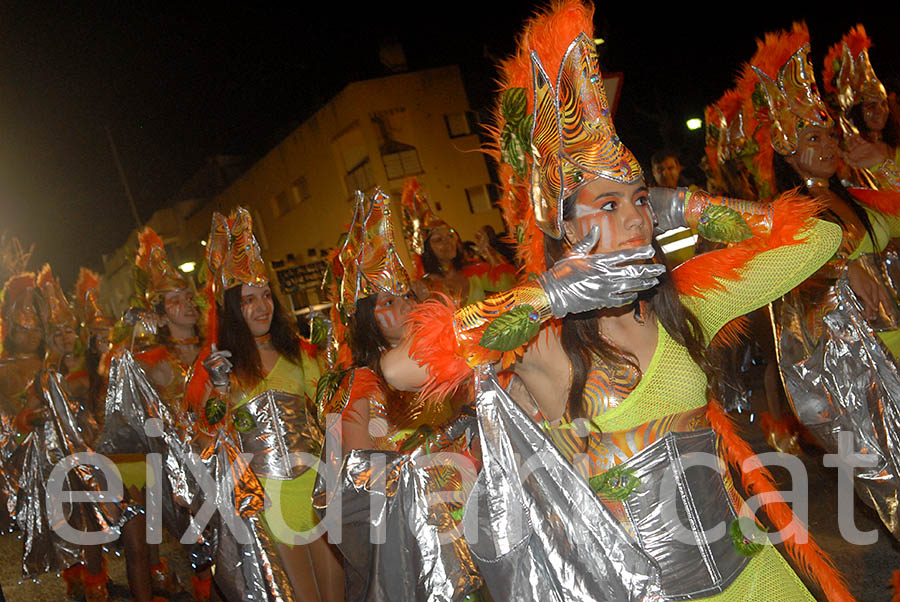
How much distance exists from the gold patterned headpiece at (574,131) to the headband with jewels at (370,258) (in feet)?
6.48

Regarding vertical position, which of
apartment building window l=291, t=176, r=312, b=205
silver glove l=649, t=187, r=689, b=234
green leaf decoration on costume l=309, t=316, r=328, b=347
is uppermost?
apartment building window l=291, t=176, r=312, b=205

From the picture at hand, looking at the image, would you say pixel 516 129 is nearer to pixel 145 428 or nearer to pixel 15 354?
pixel 145 428

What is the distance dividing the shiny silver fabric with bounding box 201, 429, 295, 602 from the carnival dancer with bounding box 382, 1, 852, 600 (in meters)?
2.37

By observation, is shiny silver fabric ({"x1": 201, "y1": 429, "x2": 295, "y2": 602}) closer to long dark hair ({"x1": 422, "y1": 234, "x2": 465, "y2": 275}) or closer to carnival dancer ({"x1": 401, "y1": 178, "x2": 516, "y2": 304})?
carnival dancer ({"x1": 401, "y1": 178, "x2": 516, "y2": 304})

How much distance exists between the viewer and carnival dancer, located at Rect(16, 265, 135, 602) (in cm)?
634

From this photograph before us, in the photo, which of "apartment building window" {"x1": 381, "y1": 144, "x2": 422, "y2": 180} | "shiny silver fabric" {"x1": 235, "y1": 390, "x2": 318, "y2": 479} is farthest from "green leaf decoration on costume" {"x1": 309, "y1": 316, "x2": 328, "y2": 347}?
"apartment building window" {"x1": 381, "y1": 144, "x2": 422, "y2": 180}

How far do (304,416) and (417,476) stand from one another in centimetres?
173

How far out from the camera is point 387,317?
4152 millimetres

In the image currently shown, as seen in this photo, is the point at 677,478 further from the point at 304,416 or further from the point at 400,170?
the point at 400,170

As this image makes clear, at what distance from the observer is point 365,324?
417cm

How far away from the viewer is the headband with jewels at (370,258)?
13.8 ft

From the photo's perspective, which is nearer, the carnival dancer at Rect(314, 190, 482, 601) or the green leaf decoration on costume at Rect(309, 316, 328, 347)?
the carnival dancer at Rect(314, 190, 482, 601)

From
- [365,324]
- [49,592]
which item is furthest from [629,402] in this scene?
[49,592]

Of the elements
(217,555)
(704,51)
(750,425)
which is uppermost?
(704,51)
